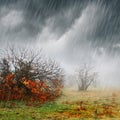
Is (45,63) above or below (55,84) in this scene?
above

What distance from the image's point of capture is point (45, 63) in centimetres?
3042

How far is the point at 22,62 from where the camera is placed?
2942cm

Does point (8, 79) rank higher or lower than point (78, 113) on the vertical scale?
higher

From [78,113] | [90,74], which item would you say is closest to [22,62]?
[78,113]

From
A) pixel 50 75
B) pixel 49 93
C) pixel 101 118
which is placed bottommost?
pixel 101 118

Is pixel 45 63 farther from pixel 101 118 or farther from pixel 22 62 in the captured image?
pixel 101 118

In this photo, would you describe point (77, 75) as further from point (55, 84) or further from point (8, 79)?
point (8, 79)

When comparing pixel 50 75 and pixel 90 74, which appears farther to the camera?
pixel 90 74

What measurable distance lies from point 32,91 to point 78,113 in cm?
818

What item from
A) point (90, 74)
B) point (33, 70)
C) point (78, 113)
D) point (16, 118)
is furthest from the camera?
point (90, 74)

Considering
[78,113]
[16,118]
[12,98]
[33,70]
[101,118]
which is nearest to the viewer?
[16,118]

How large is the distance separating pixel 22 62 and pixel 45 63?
2491mm

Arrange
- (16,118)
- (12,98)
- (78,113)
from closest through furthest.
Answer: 1. (16,118)
2. (78,113)
3. (12,98)

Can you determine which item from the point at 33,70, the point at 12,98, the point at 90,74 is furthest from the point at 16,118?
the point at 90,74
